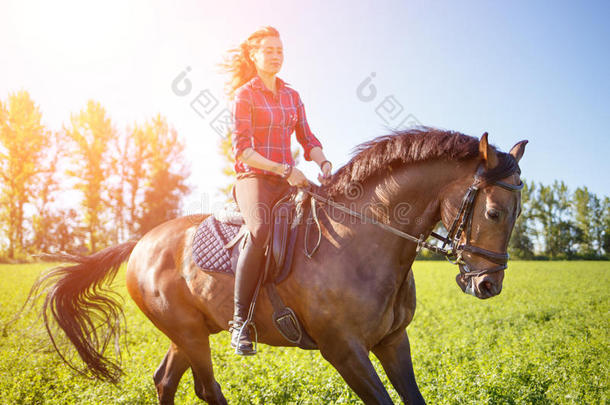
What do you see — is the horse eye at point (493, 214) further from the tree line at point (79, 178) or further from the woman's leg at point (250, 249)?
the tree line at point (79, 178)

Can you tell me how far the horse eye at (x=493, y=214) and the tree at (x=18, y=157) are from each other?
3823 centimetres

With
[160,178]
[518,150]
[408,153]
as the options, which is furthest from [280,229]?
[160,178]

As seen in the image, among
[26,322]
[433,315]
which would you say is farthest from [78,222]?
[433,315]

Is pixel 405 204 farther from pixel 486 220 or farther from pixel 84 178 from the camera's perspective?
pixel 84 178

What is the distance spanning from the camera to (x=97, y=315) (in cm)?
482

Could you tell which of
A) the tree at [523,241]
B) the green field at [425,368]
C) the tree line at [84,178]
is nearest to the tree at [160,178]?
the tree line at [84,178]

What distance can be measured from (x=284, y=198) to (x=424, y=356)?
17.4 ft

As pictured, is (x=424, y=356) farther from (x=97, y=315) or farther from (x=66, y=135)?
(x=66, y=135)

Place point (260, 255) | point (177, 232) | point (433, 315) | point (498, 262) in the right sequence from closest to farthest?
point (498, 262) → point (260, 255) → point (177, 232) → point (433, 315)

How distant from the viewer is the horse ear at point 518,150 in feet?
9.87

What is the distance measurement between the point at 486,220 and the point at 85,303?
4.55 metres

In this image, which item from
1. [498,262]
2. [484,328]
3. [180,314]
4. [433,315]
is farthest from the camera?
[433,315]

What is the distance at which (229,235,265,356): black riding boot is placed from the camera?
3.17 meters

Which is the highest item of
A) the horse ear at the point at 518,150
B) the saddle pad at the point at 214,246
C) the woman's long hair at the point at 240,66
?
the woman's long hair at the point at 240,66
